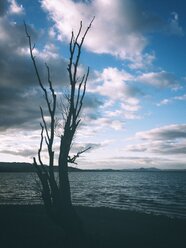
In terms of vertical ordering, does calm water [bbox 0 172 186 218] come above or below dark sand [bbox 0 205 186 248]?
below

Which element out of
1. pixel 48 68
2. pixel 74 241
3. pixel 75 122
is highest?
pixel 48 68

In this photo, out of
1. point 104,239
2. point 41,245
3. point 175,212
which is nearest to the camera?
point 41,245

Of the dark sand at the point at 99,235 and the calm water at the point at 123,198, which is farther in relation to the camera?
the calm water at the point at 123,198

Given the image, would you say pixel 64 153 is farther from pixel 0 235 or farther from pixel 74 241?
pixel 0 235

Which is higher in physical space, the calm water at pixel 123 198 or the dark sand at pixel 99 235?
the dark sand at pixel 99 235

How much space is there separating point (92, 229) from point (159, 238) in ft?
15.3

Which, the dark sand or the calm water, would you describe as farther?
the calm water

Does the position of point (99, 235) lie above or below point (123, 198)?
above

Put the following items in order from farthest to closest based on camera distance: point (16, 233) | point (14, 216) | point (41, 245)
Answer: point (14, 216)
point (16, 233)
point (41, 245)

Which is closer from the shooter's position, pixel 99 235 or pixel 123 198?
pixel 99 235

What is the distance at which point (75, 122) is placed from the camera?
492 inches

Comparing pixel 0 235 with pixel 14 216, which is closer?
pixel 0 235

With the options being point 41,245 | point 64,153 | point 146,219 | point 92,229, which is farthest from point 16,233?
point 146,219

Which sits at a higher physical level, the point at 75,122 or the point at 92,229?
the point at 75,122
